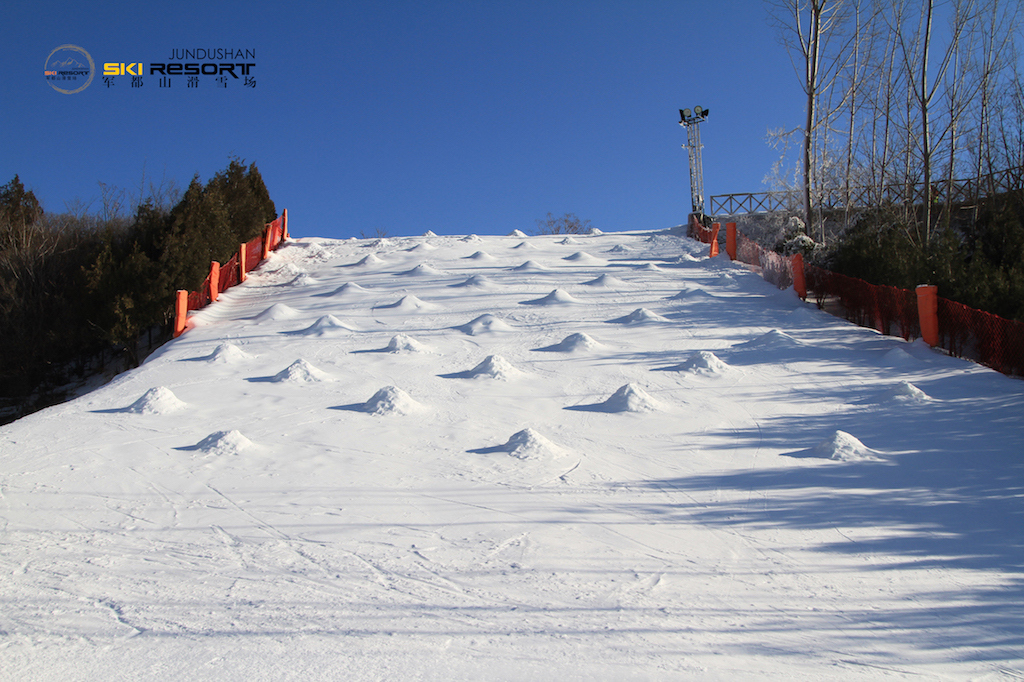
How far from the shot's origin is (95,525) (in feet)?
17.7

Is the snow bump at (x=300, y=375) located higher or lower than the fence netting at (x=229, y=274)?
lower

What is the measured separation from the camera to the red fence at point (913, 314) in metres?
8.20

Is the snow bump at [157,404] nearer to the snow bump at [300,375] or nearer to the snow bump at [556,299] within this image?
the snow bump at [300,375]

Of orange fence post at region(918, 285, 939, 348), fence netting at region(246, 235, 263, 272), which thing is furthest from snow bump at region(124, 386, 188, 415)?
orange fence post at region(918, 285, 939, 348)

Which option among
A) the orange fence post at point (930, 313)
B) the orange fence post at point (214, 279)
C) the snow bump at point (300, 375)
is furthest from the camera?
the orange fence post at point (214, 279)

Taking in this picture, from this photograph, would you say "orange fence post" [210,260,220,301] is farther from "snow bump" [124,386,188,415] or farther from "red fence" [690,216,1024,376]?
"red fence" [690,216,1024,376]

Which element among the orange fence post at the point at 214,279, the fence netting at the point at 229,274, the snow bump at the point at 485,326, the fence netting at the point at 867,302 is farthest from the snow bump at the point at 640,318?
the fence netting at the point at 229,274

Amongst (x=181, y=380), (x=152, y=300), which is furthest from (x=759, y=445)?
(x=152, y=300)

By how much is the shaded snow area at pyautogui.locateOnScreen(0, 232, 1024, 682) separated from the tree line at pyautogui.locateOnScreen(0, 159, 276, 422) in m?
2.84

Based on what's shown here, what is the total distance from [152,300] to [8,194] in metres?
7.39

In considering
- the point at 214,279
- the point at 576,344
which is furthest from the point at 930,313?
the point at 214,279

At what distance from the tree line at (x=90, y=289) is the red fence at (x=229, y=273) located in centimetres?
23

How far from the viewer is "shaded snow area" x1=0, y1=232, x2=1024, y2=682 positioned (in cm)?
396

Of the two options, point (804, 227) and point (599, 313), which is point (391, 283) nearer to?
point (599, 313)
